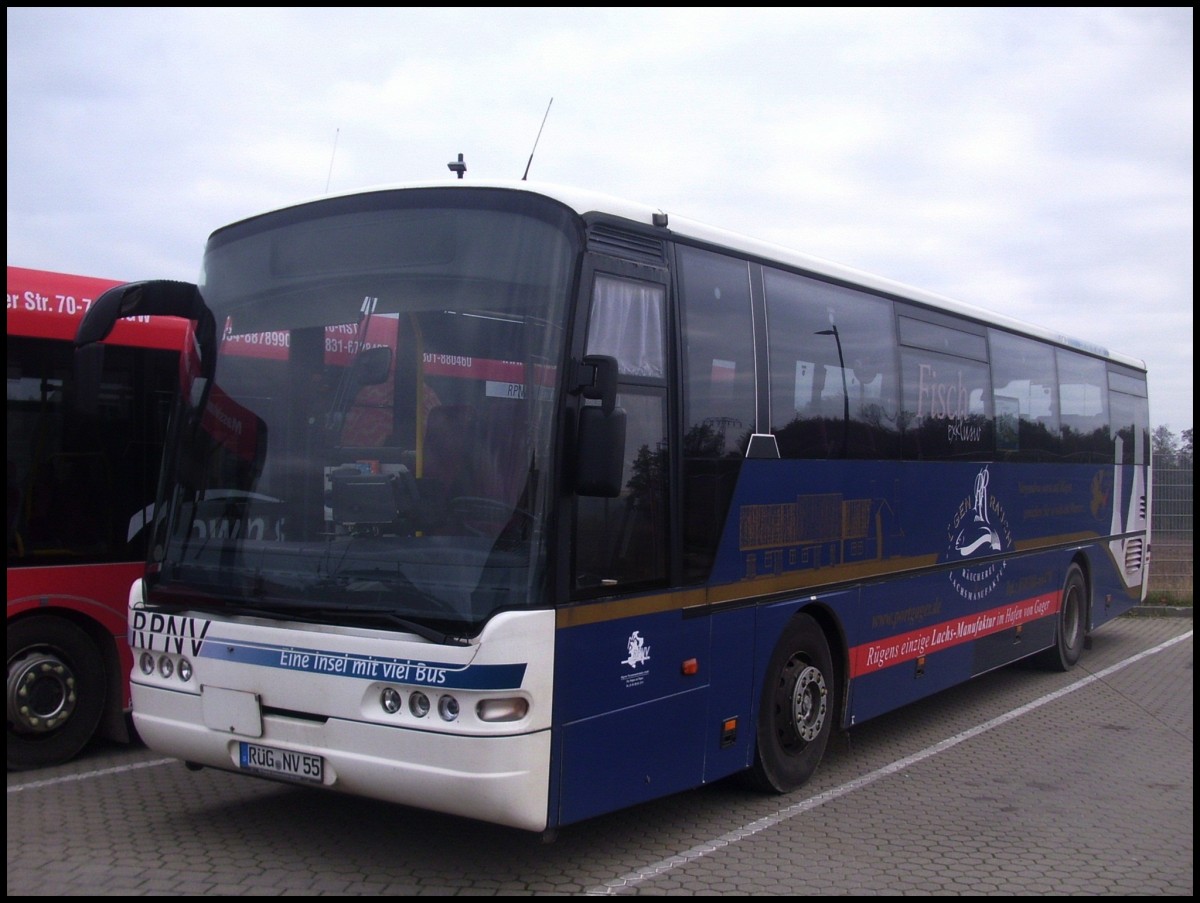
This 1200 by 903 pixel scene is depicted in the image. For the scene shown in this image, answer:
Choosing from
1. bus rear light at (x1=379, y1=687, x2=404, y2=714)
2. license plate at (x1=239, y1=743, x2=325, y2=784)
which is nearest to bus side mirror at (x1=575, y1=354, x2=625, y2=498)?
bus rear light at (x1=379, y1=687, x2=404, y2=714)

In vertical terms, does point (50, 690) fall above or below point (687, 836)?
above

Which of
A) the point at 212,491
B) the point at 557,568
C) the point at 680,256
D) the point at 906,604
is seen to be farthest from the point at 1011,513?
the point at 212,491

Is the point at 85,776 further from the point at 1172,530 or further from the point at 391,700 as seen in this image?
the point at 1172,530

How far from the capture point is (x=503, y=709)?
16.7 feet

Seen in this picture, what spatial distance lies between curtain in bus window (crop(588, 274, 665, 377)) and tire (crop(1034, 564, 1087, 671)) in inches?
321

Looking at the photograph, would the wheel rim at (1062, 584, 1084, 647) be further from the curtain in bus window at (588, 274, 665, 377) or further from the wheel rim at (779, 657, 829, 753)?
the curtain in bus window at (588, 274, 665, 377)

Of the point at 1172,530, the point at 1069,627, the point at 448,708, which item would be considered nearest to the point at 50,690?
the point at 448,708

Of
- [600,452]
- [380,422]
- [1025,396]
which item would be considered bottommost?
[600,452]

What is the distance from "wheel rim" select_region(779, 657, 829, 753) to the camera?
7.35 metres

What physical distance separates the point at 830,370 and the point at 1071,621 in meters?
6.70

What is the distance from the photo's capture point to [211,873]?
18.2 ft

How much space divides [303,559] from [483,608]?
100 cm

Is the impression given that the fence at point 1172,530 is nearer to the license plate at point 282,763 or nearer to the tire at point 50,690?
the tire at point 50,690

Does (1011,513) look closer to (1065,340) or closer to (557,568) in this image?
(1065,340)
